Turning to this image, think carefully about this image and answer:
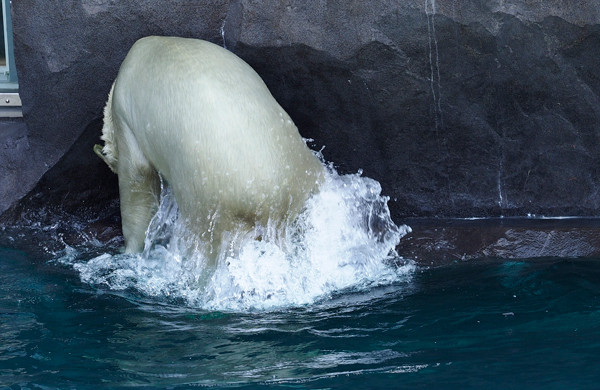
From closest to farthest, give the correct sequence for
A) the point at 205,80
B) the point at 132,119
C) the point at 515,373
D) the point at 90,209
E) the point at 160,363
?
the point at 515,373 < the point at 160,363 < the point at 205,80 < the point at 132,119 < the point at 90,209

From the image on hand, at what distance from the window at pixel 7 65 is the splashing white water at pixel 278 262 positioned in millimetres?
1430

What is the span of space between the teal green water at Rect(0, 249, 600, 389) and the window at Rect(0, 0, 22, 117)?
174 cm

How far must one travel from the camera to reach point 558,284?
167 inches

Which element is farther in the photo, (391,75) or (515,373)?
(391,75)

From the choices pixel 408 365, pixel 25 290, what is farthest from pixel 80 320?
pixel 408 365

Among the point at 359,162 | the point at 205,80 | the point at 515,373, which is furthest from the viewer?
the point at 359,162

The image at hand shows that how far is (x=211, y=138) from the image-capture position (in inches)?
165

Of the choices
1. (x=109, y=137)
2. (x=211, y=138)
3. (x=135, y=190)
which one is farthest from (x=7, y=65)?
(x=211, y=138)

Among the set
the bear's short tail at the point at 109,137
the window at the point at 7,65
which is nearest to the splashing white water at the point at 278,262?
the bear's short tail at the point at 109,137

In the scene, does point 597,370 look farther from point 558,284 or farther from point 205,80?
point 205,80

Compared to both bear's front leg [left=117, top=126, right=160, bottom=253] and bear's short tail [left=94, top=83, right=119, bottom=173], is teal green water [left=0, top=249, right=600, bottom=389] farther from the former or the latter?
bear's short tail [left=94, top=83, right=119, bottom=173]

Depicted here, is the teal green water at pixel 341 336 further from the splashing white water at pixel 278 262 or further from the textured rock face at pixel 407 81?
the textured rock face at pixel 407 81

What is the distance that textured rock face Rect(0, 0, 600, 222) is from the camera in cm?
495

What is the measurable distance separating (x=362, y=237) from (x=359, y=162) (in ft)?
2.31
